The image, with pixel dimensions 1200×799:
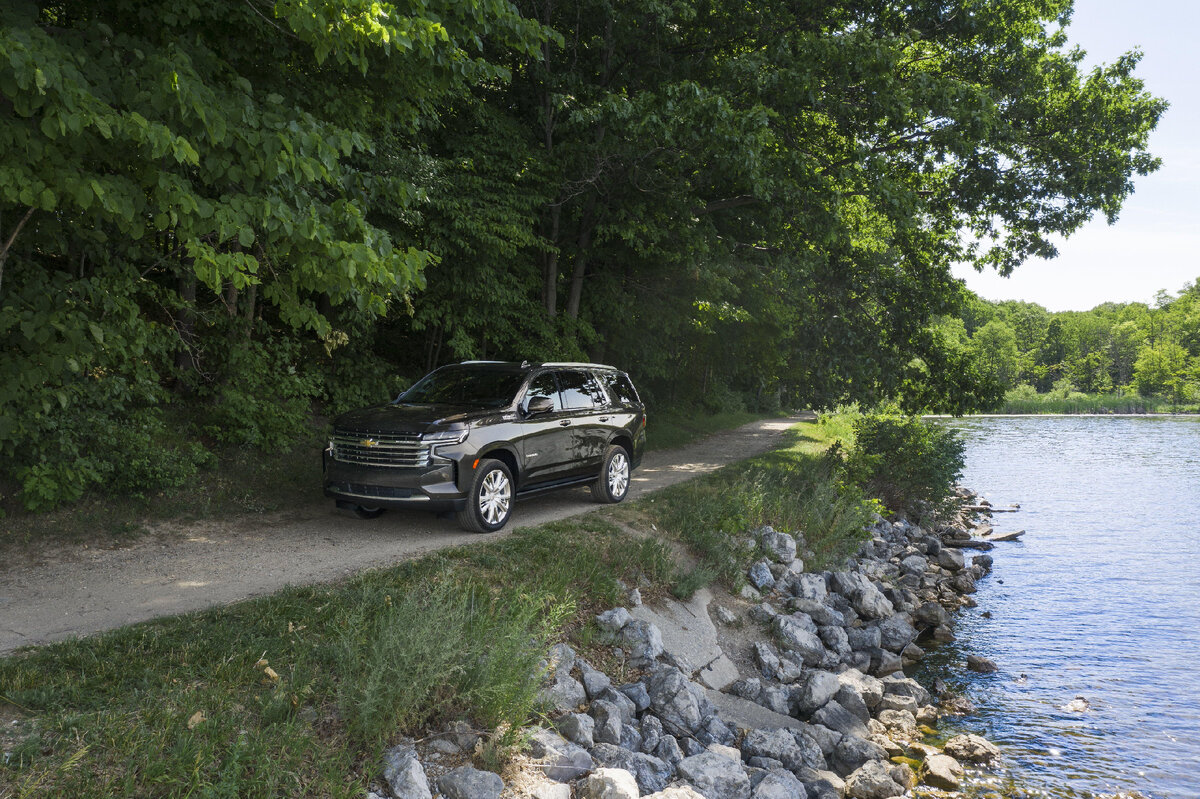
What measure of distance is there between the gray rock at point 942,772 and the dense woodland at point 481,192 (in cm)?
630

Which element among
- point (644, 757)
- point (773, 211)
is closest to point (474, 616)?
point (644, 757)

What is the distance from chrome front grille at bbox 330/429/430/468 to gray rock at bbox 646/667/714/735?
3.42m

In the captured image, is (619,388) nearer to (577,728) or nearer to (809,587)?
(809,587)

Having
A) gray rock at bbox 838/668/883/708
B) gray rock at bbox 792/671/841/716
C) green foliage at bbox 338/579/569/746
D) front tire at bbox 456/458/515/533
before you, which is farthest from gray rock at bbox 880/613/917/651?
green foliage at bbox 338/579/569/746

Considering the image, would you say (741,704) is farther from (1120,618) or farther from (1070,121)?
(1070,121)

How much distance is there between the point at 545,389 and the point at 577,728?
5287 mm

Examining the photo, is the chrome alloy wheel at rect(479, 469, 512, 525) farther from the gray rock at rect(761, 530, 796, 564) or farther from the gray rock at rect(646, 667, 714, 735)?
the gray rock at rect(761, 530, 796, 564)

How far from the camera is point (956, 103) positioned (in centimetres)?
1421

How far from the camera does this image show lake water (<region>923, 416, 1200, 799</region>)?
7.93 metres

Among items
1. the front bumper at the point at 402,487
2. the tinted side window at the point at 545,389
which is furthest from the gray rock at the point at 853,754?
the tinted side window at the point at 545,389

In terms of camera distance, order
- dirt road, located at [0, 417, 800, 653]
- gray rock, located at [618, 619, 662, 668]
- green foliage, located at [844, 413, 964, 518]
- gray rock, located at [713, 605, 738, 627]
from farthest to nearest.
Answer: green foliage, located at [844, 413, 964, 518], gray rock, located at [713, 605, 738, 627], gray rock, located at [618, 619, 662, 668], dirt road, located at [0, 417, 800, 653]

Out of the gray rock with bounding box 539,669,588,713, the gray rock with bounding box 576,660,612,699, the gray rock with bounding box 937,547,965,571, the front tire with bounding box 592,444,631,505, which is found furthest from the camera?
the gray rock with bounding box 937,547,965,571

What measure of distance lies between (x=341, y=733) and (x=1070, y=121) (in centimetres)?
1820

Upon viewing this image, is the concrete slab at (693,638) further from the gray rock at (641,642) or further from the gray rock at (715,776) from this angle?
the gray rock at (715,776)
